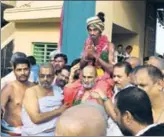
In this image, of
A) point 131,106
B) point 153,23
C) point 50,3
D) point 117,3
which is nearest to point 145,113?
point 131,106

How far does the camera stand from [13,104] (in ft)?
13.6

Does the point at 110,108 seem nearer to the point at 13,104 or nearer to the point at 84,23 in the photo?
the point at 13,104

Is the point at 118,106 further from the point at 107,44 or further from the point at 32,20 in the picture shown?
the point at 32,20

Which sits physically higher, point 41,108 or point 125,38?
point 125,38

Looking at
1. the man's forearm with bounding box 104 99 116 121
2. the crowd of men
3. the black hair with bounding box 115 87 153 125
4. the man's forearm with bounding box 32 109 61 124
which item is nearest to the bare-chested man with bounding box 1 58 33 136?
the crowd of men

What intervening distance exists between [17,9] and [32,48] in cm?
113

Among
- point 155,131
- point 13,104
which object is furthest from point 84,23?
point 155,131

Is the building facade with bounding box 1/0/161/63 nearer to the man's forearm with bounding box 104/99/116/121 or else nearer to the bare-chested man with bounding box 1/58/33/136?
the bare-chested man with bounding box 1/58/33/136

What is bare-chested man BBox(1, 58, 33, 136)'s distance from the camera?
13.5 ft

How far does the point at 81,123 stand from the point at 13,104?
8.25 ft

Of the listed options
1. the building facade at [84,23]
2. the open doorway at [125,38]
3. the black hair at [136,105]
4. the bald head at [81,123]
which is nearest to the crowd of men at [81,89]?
the black hair at [136,105]

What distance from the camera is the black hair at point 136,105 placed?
2355 millimetres

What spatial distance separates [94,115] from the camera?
181cm

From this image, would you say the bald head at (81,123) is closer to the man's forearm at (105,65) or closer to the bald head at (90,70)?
the bald head at (90,70)
